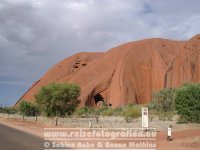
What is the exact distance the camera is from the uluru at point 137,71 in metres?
83.1

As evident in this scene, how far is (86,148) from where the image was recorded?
1727 cm

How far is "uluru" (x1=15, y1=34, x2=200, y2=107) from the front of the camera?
273 ft

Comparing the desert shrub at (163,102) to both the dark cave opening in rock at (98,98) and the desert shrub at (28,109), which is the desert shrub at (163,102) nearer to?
the desert shrub at (28,109)

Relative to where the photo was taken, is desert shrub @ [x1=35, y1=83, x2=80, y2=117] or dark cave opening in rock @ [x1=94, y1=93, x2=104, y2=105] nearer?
desert shrub @ [x1=35, y1=83, x2=80, y2=117]

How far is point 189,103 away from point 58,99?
25.9 m

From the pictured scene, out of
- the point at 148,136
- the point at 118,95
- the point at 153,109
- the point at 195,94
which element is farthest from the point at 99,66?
the point at 148,136

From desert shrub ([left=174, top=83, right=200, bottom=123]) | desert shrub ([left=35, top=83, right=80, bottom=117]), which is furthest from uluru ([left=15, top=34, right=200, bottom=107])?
desert shrub ([left=174, top=83, right=200, bottom=123])

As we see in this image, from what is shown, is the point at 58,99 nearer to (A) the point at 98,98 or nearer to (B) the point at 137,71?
(A) the point at 98,98

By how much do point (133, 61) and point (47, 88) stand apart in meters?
46.7

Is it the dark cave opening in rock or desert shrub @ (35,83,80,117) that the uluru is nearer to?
the dark cave opening in rock

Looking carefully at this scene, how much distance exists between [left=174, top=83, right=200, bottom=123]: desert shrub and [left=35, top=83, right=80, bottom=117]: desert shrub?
2414 cm

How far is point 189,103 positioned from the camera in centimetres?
3547

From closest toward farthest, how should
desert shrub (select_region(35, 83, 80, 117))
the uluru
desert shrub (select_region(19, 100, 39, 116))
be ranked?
desert shrub (select_region(35, 83, 80, 117))
desert shrub (select_region(19, 100, 39, 116))
the uluru

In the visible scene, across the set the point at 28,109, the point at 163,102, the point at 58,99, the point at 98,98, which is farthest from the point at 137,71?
the point at 58,99
